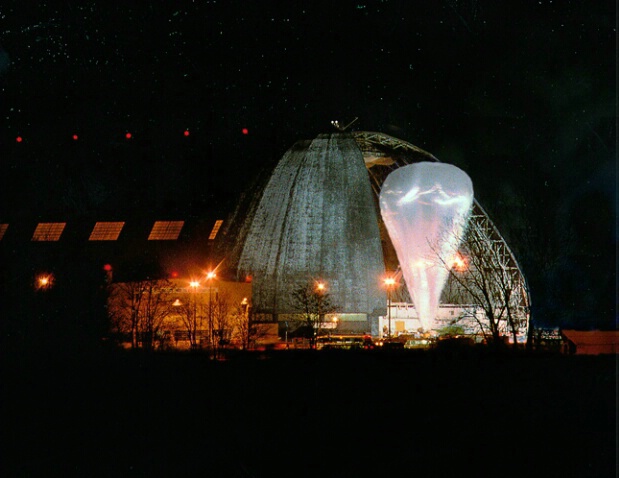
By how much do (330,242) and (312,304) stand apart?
289 inches

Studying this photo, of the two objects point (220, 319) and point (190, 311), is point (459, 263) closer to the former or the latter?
point (220, 319)

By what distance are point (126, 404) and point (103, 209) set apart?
62.6m

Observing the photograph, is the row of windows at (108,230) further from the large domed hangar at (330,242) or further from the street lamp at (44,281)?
the street lamp at (44,281)

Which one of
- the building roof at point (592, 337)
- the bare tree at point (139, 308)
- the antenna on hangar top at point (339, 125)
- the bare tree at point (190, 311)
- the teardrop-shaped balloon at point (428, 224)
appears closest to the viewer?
the building roof at point (592, 337)

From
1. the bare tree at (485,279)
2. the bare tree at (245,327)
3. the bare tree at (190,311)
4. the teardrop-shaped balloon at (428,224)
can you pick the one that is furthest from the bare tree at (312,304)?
the bare tree at (485,279)

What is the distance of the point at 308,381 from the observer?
25.1 metres

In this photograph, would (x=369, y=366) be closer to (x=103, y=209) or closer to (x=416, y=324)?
(x=416, y=324)

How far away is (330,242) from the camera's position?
63125 millimetres

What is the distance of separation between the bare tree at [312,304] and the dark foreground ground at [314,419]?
87.5 feet

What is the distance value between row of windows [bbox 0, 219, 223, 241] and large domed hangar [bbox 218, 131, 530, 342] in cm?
757

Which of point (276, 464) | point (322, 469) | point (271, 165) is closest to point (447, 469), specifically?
point (322, 469)

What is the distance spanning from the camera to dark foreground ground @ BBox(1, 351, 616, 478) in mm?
15211

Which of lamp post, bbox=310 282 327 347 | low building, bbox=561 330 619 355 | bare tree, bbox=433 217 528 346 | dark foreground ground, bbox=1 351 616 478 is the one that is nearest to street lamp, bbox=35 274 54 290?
lamp post, bbox=310 282 327 347

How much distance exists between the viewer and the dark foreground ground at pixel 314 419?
1521 centimetres
